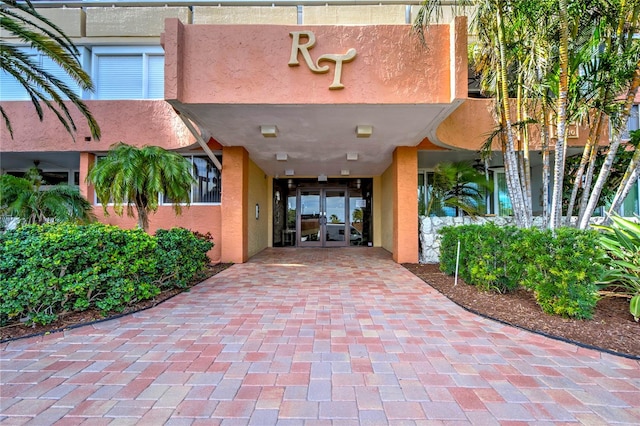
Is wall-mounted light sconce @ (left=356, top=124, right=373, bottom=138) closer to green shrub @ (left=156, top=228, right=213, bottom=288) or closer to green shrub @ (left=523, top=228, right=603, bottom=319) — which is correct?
green shrub @ (left=523, top=228, right=603, bottom=319)

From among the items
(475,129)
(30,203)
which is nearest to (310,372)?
(30,203)

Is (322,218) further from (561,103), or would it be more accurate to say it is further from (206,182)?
(561,103)

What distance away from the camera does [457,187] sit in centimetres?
839

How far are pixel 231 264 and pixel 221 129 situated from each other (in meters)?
3.31

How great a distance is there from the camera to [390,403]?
2092mm

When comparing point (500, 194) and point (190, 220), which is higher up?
point (500, 194)

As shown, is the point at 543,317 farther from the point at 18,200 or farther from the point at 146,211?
the point at 18,200

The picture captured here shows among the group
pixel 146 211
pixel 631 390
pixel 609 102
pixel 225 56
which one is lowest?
pixel 631 390

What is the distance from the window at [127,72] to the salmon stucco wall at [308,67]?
399 cm

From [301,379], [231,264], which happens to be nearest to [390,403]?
[301,379]

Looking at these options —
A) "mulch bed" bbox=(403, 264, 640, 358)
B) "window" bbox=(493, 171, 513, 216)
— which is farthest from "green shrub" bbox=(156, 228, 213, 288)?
"window" bbox=(493, 171, 513, 216)

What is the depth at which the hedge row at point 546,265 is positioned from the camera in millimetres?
3357

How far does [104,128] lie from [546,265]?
9.57 metres

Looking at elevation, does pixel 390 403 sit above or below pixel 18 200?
below
